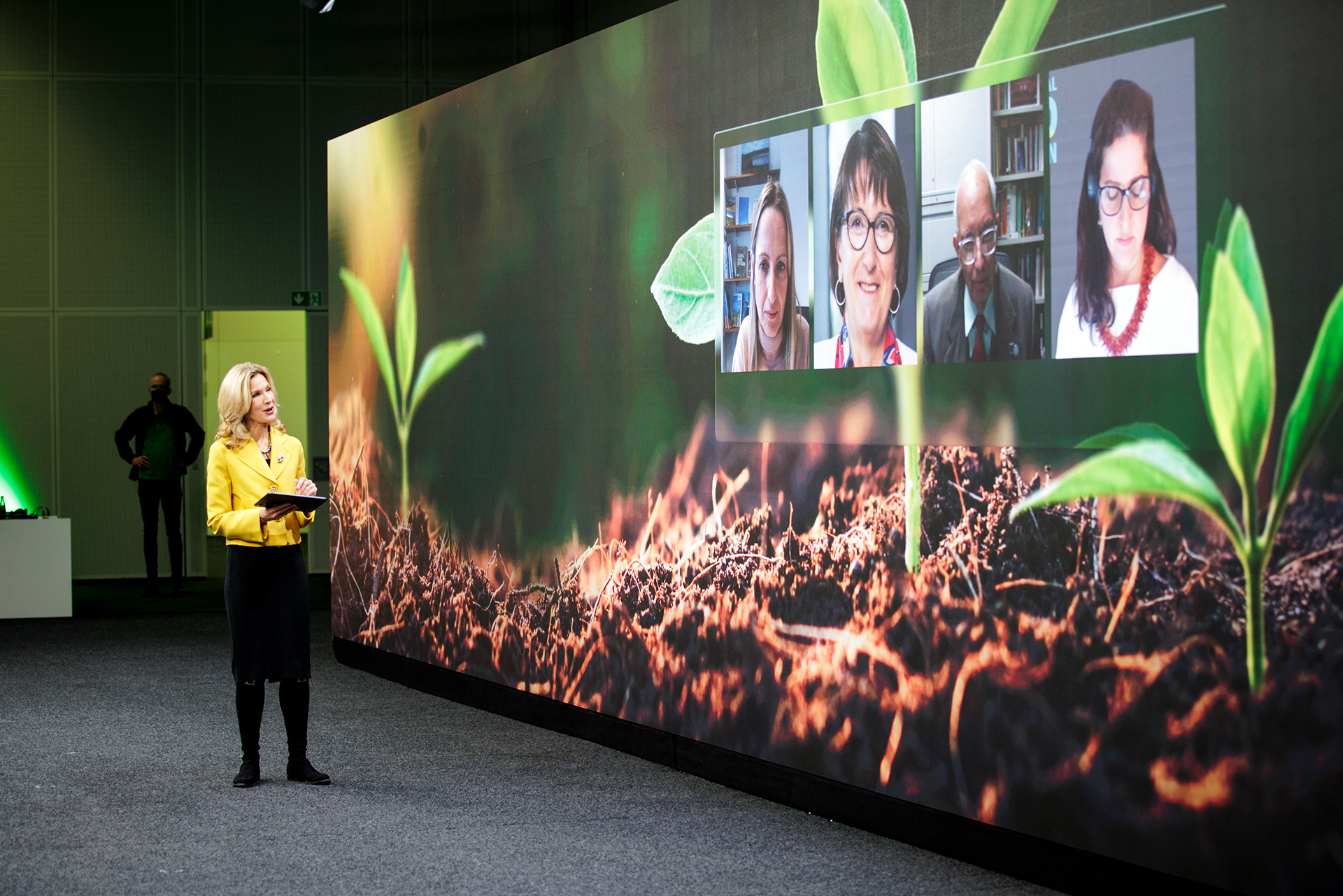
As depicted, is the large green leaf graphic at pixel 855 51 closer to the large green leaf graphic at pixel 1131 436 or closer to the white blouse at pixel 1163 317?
the white blouse at pixel 1163 317

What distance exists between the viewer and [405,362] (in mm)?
7027

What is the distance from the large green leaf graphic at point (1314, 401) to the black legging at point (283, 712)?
3.31 meters

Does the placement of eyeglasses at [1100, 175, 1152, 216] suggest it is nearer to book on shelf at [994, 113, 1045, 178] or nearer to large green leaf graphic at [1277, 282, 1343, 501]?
book on shelf at [994, 113, 1045, 178]

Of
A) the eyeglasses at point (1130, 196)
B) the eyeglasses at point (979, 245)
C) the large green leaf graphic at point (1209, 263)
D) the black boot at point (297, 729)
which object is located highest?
the eyeglasses at point (1130, 196)

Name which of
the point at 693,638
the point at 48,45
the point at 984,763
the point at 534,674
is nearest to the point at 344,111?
the point at 48,45

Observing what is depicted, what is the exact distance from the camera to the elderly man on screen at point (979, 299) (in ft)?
12.0

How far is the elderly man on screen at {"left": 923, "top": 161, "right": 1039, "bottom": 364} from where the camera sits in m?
3.67

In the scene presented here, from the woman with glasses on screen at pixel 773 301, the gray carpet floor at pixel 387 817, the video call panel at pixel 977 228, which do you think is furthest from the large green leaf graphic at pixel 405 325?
the woman with glasses on screen at pixel 773 301

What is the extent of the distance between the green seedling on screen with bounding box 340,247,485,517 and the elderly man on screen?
3.23 metres

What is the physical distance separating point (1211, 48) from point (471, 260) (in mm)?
3899

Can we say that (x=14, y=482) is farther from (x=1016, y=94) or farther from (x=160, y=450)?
(x=1016, y=94)

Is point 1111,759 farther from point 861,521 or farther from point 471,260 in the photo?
point 471,260

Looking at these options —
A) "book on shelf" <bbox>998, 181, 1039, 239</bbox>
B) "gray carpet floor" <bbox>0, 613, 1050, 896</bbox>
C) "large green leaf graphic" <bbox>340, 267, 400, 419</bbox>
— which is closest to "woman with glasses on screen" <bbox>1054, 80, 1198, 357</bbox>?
"book on shelf" <bbox>998, 181, 1039, 239</bbox>

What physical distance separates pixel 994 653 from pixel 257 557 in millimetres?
2507
